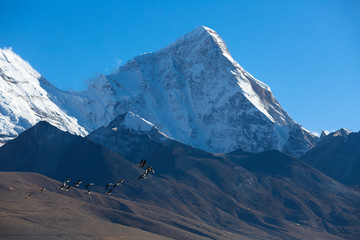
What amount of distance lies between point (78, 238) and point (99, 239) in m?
7.47

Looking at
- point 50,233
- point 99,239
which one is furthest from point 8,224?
point 99,239

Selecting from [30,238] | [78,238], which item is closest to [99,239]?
[78,238]

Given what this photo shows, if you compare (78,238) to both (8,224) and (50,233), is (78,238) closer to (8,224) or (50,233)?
(50,233)

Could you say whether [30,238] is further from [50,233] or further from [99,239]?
[99,239]

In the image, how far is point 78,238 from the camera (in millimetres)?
195000

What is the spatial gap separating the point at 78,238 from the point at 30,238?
49.1 ft

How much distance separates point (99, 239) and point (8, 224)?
94.7 ft

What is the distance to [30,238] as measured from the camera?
188125 mm

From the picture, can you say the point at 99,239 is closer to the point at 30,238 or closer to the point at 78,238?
the point at 78,238

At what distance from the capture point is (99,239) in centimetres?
19938

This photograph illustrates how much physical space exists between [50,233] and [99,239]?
606 inches

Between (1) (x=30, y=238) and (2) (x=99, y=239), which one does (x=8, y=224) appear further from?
(2) (x=99, y=239)

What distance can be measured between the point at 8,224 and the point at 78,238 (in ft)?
75.3

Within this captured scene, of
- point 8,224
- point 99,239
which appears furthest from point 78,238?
point 8,224
